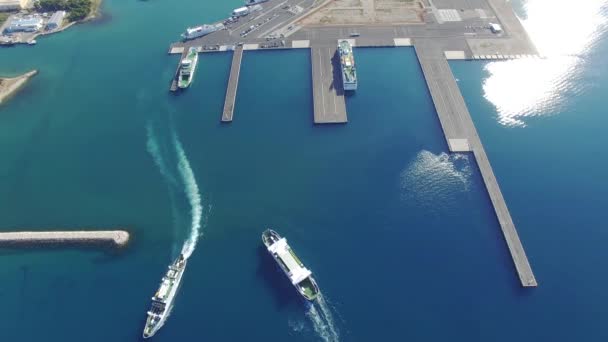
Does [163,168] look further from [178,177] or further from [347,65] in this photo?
[347,65]

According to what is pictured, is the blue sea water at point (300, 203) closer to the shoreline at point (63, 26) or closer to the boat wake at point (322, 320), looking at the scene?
the boat wake at point (322, 320)

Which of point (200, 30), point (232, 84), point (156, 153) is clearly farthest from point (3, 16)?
point (156, 153)

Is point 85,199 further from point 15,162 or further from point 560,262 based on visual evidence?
point 560,262

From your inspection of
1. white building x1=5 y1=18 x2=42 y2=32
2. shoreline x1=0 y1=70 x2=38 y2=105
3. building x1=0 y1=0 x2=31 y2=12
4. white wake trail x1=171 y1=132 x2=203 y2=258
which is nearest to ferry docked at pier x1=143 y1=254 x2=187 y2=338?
white wake trail x1=171 y1=132 x2=203 y2=258

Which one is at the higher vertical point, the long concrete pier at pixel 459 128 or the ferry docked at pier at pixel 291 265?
the long concrete pier at pixel 459 128

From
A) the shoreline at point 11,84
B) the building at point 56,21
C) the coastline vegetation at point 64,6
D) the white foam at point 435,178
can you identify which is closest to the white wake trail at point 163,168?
the shoreline at point 11,84

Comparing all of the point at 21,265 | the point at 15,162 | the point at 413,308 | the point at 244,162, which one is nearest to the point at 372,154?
the point at 244,162
